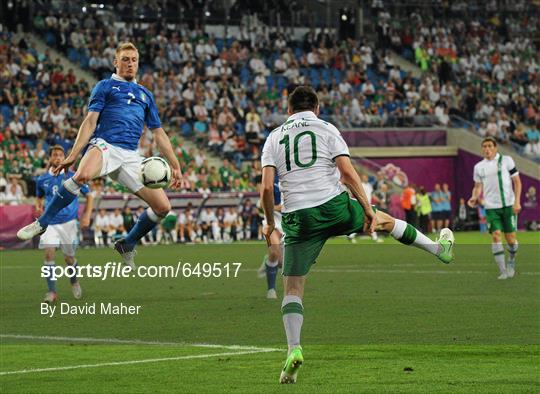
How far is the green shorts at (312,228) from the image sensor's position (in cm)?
1013

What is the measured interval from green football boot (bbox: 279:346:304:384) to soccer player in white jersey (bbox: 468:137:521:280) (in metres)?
11.5

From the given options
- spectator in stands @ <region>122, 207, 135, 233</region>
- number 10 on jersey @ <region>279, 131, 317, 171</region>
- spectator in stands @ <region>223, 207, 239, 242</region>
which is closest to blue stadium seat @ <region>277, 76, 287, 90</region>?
spectator in stands @ <region>223, 207, 239, 242</region>

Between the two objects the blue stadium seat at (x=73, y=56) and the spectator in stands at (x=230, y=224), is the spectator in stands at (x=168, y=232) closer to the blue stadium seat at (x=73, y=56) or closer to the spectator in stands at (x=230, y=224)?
the spectator in stands at (x=230, y=224)

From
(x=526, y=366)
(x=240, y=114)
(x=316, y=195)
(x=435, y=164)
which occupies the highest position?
(x=316, y=195)

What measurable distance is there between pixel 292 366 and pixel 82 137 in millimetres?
3500

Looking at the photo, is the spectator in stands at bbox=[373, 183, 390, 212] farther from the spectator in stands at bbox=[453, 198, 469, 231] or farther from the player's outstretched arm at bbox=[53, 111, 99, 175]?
the player's outstretched arm at bbox=[53, 111, 99, 175]

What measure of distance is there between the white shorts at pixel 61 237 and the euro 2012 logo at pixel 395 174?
2706 cm

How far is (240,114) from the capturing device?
42.5 metres

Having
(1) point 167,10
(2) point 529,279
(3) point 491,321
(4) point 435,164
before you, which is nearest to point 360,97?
(4) point 435,164

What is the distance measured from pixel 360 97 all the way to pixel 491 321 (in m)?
32.5

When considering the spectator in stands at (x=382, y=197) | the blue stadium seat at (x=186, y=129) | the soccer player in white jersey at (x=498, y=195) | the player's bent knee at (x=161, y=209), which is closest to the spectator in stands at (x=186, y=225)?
the blue stadium seat at (x=186, y=129)

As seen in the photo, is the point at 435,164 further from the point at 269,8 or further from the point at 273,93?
the point at 269,8

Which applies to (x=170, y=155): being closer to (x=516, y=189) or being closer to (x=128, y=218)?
(x=516, y=189)

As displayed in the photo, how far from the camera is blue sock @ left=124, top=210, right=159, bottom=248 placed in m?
12.4
